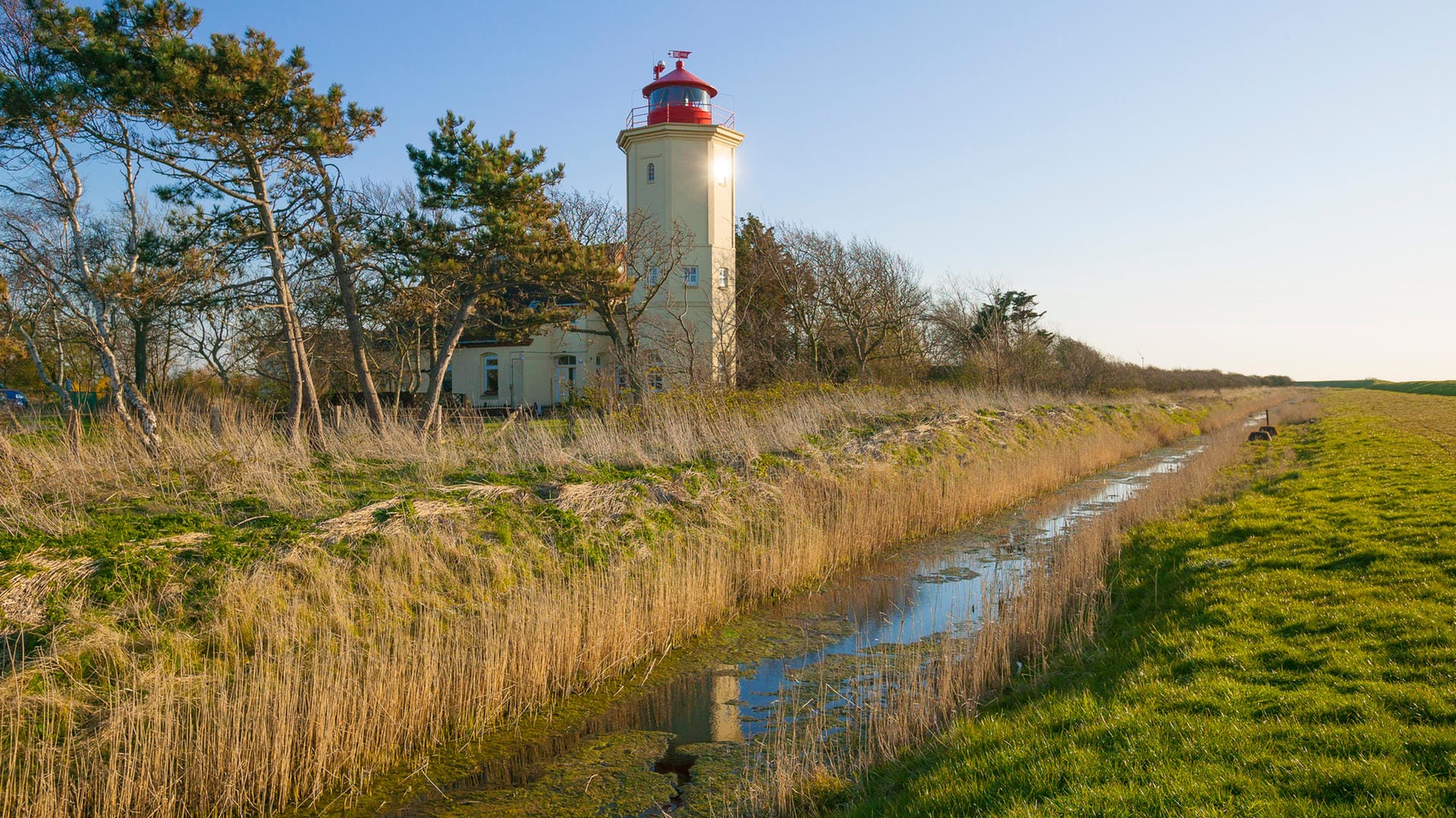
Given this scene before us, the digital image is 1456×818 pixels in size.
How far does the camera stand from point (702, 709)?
6629 millimetres

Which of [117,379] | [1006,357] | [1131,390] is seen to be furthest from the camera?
[1131,390]

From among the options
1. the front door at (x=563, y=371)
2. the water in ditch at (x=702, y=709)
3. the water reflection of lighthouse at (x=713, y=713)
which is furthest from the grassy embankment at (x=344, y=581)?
the front door at (x=563, y=371)

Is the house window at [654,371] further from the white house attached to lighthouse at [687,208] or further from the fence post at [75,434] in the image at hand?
the fence post at [75,434]

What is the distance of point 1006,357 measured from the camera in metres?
33.8

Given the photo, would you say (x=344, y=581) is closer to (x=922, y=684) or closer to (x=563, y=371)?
(x=922, y=684)

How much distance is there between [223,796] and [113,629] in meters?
1.50

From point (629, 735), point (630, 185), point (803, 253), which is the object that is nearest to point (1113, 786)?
point (629, 735)

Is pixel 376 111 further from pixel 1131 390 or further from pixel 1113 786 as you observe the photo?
pixel 1131 390

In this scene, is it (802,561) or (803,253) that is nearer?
(802,561)

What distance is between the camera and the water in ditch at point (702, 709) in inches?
207

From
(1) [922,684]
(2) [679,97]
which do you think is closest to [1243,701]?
(1) [922,684]

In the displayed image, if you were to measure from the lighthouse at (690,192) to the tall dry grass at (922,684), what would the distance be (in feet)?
68.6

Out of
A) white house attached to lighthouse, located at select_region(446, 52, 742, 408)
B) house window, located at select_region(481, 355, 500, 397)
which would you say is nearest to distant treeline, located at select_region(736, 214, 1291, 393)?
white house attached to lighthouse, located at select_region(446, 52, 742, 408)

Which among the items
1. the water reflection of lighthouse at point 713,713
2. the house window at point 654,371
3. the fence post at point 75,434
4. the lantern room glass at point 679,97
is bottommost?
the water reflection of lighthouse at point 713,713
